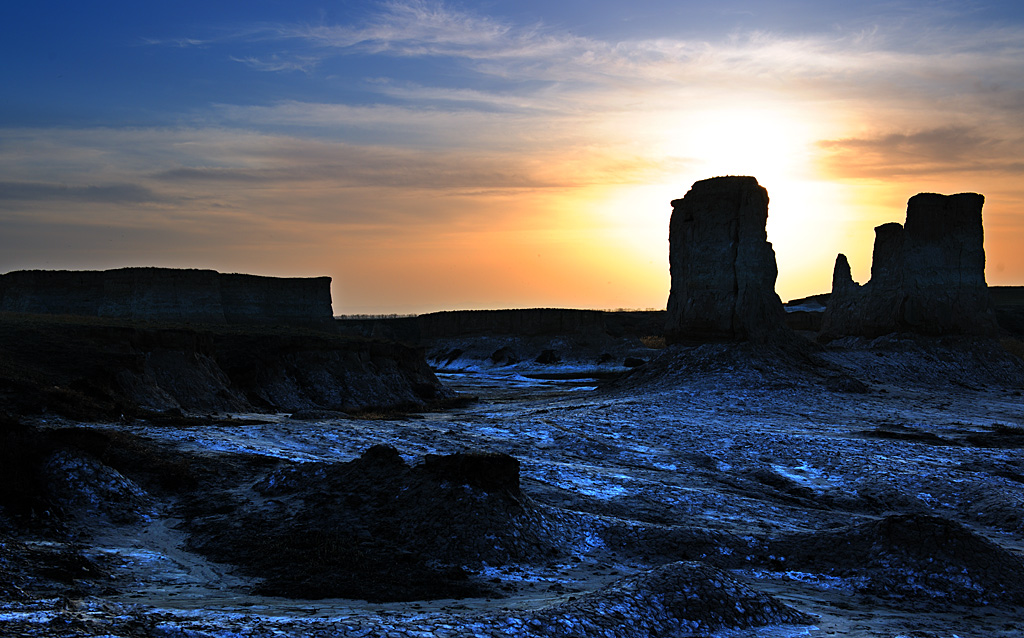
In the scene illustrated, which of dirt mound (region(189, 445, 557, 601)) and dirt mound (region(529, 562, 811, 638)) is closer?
dirt mound (region(529, 562, 811, 638))

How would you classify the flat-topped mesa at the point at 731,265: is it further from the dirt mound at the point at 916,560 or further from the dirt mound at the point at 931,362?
the dirt mound at the point at 916,560

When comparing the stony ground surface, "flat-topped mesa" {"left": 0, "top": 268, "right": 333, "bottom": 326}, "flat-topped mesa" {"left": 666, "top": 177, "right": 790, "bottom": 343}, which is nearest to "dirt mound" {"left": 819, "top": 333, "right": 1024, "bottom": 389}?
"flat-topped mesa" {"left": 666, "top": 177, "right": 790, "bottom": 343}

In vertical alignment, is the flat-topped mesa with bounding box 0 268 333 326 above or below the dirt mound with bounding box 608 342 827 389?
above

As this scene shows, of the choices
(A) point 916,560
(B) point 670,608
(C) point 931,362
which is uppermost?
(C) point 931,362

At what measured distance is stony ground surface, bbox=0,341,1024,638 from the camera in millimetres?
8367

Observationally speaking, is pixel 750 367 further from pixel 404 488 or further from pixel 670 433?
pixel 404 488

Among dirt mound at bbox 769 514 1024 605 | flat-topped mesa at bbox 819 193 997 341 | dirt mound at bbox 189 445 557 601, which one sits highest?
flat-topped mesa at bbox 819 193 997 341

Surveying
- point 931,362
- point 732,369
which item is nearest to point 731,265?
point 732,369

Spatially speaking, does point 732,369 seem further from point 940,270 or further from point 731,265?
point 940,270

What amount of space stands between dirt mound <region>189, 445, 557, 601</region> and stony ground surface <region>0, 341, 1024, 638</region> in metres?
0.07

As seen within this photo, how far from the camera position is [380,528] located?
11.7m

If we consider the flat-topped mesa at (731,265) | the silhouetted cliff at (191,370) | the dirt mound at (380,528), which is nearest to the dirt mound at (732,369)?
the flat-topped mesa at (731,265)

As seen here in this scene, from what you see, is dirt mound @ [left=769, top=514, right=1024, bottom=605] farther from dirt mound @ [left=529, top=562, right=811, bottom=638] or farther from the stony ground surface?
dirt mound @ [left=529, top=562, right=811, bottom=638]

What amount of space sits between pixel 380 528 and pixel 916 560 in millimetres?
6841
